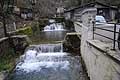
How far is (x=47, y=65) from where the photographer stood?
11039 millimetres

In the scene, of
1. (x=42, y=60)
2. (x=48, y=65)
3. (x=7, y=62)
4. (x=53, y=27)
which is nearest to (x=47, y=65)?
(x=48, y=65)

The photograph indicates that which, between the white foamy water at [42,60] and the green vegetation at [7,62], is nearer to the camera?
the green vegetation at [7,62]

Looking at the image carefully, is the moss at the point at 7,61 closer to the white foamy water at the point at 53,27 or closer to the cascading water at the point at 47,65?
the cascading water at the point at 47,65

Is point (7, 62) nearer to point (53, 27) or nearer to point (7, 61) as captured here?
point (7, 61)

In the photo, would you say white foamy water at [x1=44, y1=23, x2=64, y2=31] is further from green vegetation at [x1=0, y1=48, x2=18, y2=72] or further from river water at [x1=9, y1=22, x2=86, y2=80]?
green vegetation at [x1=0, y1=48, x2=18, y2=72]

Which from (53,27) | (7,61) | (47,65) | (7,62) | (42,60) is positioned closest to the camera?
(7,62)

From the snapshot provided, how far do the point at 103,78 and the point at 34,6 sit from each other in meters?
38.7

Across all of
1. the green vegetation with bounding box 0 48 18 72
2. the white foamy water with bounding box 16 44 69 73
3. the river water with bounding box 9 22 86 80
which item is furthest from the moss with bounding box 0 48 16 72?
the white foamy water with bounding box 16 44 69 73

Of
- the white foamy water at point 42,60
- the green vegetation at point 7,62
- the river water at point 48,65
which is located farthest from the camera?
the white foamy water at point 42,60

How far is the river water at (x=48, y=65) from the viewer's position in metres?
9.12

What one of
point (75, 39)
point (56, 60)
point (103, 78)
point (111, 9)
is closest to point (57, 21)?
point (111, 9)

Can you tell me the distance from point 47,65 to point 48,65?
2.4 inches

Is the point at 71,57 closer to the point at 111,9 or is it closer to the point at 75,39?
the point at 75,39

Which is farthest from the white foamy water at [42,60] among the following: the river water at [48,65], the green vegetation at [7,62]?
the green vegetation at [7,62]
